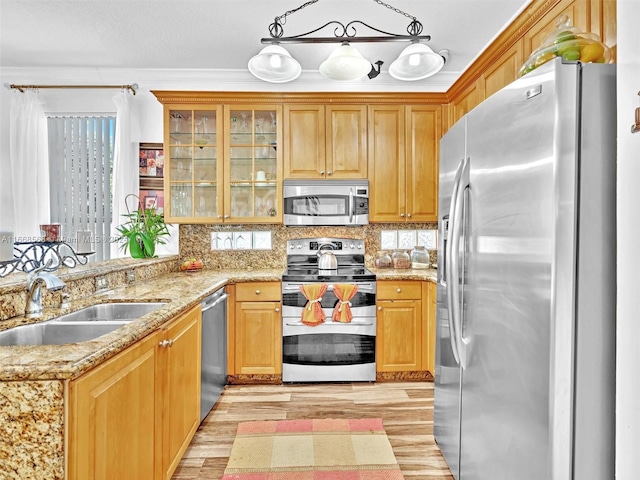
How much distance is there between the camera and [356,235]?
3.79 meters

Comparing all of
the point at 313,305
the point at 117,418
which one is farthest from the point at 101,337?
the point at 313,305

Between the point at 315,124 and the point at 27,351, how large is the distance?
9.17 feet

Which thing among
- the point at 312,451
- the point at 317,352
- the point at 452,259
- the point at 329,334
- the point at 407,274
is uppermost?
the point at 452,259

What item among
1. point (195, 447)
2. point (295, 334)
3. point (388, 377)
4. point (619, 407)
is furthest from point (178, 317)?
point (388, 377)

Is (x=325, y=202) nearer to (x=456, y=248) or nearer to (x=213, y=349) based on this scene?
(x=213, y=349)

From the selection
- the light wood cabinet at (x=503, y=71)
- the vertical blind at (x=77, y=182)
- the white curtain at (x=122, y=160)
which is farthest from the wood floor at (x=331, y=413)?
the light wood cabinet at (x=503, y=71)

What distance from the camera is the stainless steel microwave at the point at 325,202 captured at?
3.47 meters

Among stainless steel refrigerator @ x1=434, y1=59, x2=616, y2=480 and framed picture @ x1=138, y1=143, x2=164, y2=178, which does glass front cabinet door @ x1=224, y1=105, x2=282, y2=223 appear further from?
stainless steel refrigerator @ x1=434, y1=59, x2=616, y2=480

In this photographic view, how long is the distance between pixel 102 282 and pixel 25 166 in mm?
2084

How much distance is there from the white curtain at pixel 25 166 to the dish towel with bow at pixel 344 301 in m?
2.86

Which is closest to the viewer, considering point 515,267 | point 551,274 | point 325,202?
point 551,274

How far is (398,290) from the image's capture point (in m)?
3.19

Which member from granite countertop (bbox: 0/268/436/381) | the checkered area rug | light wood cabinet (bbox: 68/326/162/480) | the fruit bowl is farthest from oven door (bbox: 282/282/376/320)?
the fruit bowl

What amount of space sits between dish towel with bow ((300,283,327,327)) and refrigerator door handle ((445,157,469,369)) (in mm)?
1492
